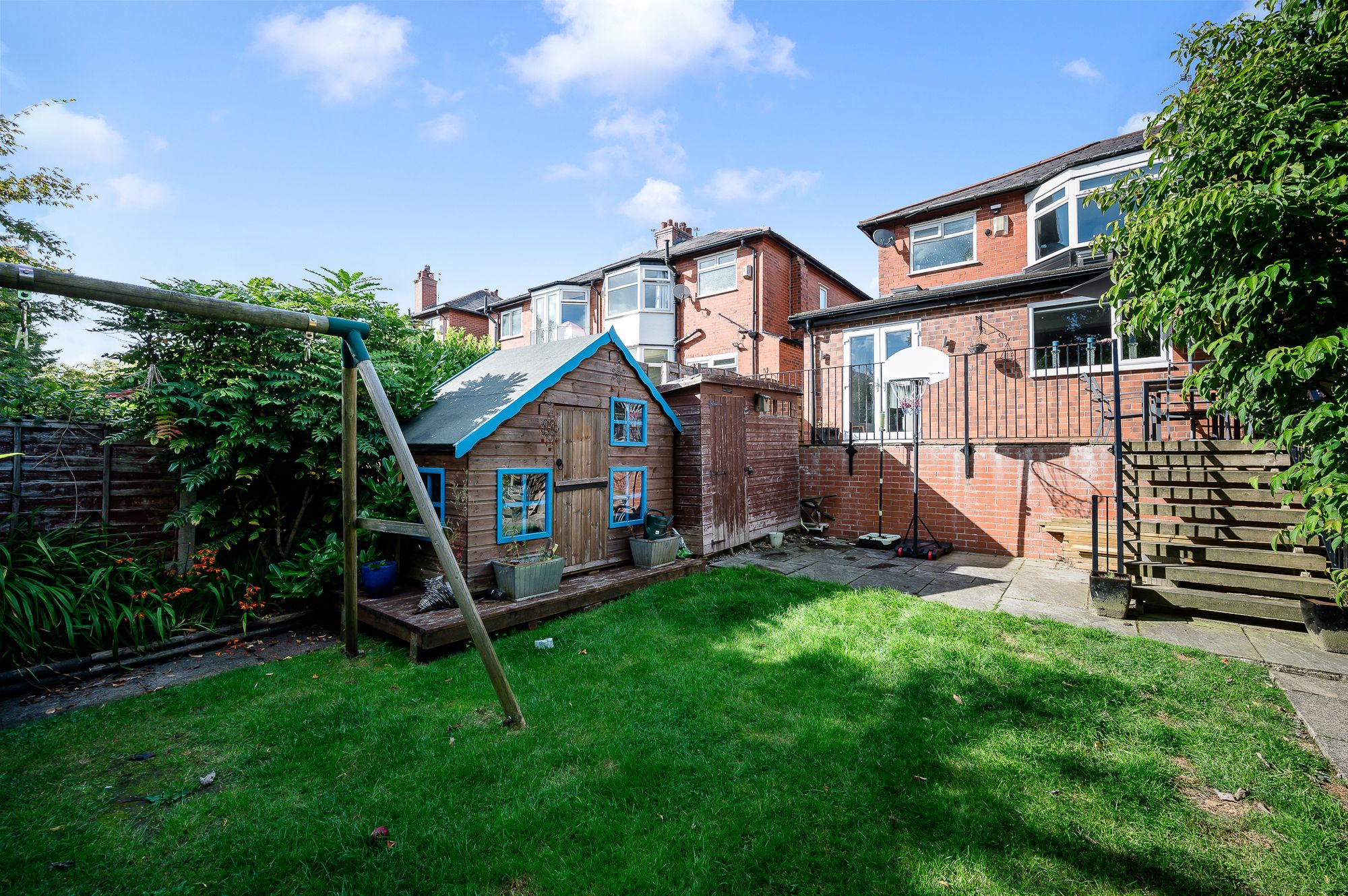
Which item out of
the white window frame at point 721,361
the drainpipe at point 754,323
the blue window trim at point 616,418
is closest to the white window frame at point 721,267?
the drainpipe at point 754,323

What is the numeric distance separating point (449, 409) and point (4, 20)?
582cm

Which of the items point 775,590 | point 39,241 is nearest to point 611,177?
point 775,590

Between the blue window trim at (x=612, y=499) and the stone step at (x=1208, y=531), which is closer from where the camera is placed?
the stone step at (x=1208, y=531)

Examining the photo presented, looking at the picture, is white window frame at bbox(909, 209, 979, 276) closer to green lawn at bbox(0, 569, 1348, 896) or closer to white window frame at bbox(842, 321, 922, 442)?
white window frame at bbox(842, 321, 922, 442)

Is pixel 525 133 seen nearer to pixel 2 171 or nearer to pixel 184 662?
pixel 184 662

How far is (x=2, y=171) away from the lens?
1041cm

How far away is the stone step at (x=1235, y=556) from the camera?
5.43m

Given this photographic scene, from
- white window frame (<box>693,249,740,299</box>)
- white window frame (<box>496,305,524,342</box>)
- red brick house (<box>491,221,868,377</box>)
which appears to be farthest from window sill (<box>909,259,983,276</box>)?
white window frame (<box>496,305,524,342</box>)

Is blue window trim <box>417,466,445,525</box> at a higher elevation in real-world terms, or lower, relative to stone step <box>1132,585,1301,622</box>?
higher

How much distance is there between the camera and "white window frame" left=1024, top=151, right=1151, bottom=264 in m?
12.0

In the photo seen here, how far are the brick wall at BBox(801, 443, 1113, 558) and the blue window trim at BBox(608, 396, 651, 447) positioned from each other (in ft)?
16.2

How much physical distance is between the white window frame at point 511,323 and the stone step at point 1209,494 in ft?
79.1

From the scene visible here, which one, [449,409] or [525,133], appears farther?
[525,133]

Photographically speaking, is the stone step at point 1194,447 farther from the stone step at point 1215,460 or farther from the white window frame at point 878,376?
the white window frame at point 878,376
